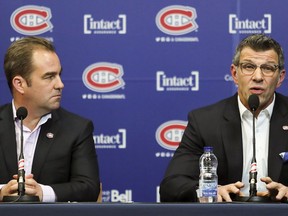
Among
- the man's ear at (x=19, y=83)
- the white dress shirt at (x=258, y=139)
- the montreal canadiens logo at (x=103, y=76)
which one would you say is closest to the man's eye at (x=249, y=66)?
the white dress shirt at (x=258, y=139)

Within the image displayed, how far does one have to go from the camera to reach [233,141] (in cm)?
449

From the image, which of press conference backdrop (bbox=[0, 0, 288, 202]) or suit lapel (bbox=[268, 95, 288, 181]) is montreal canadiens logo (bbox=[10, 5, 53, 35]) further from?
suit lapel (bbox=[268, 95, 288, 181])

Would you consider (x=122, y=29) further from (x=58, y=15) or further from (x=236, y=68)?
(x=236, y=68)

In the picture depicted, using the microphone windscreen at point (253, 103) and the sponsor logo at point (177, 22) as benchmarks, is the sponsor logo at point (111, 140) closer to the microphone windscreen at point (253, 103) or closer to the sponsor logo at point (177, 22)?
the sponsor logo at point (177, 22)

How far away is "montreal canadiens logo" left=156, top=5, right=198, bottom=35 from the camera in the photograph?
571cm

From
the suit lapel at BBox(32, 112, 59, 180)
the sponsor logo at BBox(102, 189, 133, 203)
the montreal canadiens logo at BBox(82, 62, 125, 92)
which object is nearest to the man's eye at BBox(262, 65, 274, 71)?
the suit lapel at BBox(32, 112, 59, 180)

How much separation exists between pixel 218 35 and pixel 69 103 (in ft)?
3.48

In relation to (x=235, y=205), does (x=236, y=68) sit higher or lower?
higher

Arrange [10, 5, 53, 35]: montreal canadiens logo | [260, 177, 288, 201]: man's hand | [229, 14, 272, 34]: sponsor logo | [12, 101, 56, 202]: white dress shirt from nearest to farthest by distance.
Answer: [260, 177, 288, 201]: man's hand < [12, 101, 56, 202]: white dress shirt < [229, 14, 272, 34]: sponsor logo < [10, 5, 53, 35]: montreal canadiens logo

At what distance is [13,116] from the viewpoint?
4590 mm

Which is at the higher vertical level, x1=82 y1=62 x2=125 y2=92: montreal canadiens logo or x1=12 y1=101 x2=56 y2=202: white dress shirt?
x1=82 y1=62 x2=125 y2=92: montreal canadiens logo

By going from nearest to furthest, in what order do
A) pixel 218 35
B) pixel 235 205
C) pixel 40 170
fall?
1. pixel 235 205
2. pixel 40 170
3. pixel 218 35

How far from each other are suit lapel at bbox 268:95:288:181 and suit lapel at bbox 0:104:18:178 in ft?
4.26

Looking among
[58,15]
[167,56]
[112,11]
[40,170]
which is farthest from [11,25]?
[40,170]
